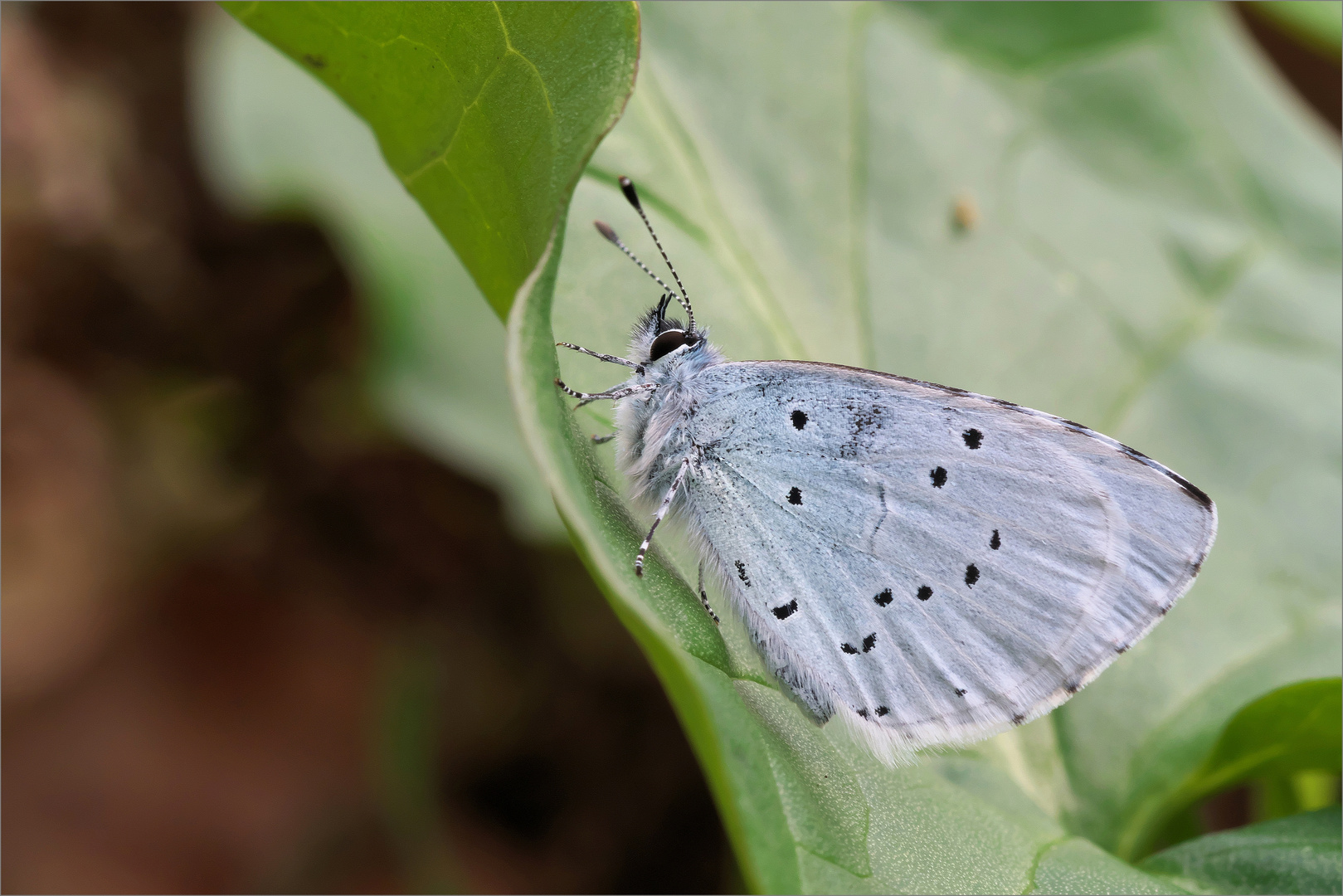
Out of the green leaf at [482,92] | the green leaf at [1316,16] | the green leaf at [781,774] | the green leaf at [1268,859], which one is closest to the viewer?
the green leaf at [781,774]

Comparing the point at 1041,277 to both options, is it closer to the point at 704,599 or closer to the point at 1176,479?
the point at 1176,479

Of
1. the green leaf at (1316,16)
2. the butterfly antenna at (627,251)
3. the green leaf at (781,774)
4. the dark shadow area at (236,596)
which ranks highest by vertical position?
the green leaf at (1316,16)

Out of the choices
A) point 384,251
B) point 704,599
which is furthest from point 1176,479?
point 384,251

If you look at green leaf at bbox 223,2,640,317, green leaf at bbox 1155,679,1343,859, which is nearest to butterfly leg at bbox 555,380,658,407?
green leaf at bbox 223,2,640,317

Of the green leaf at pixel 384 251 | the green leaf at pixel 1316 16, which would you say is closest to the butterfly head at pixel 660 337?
the green leaf at pixel 384 251

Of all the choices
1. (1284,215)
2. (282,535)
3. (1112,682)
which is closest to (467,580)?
(282,535)

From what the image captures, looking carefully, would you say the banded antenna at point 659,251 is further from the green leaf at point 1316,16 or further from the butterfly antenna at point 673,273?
the green leaf at point 1316,16

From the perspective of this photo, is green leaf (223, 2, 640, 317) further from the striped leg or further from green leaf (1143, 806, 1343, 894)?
green leaf (1143, 806, 1343, 894)
